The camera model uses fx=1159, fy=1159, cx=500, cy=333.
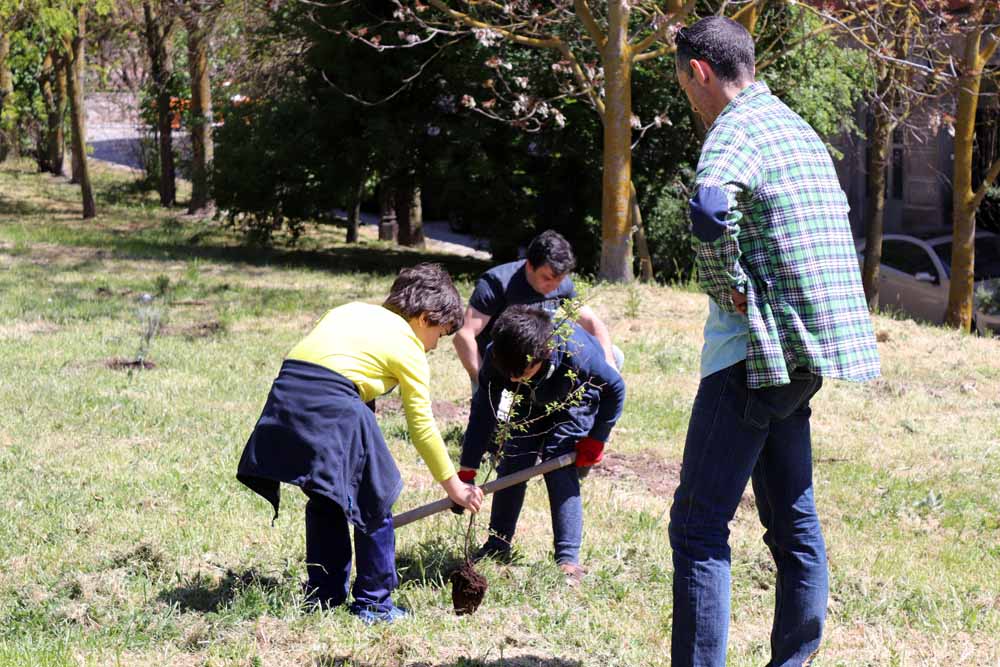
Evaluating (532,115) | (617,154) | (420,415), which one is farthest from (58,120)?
(420,415)

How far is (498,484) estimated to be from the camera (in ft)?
14.4

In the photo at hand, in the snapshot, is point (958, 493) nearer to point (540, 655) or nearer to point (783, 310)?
point (540, 655)

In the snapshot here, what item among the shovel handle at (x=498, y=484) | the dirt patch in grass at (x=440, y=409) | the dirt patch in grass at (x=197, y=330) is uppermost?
the shovel handle at (x=498, y=484)

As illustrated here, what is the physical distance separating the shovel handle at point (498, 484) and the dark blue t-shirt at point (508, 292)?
1303mm

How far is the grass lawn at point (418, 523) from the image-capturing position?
401 centimetres

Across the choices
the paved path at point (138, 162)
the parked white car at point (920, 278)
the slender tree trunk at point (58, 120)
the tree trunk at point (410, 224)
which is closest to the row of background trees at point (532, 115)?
the parked white car at point (920, 278)

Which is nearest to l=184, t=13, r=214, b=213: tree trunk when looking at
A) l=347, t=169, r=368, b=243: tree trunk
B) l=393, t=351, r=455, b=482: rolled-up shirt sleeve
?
l=347, t=169, r=368, b=243: tree trunk

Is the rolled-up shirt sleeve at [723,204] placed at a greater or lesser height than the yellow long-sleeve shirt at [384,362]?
greater

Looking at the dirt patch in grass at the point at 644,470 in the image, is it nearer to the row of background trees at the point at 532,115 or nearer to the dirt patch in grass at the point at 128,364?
the dirt patch in grass at the point at 128,364

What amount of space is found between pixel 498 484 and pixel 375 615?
0.68 meters

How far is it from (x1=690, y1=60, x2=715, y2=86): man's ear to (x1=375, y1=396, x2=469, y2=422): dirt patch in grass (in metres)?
4.50

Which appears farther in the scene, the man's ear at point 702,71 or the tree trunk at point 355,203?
the tree trunk at point 355,203

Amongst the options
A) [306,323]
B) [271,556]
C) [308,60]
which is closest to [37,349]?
[306,323]

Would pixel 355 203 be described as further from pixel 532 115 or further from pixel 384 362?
pixel 384 362
